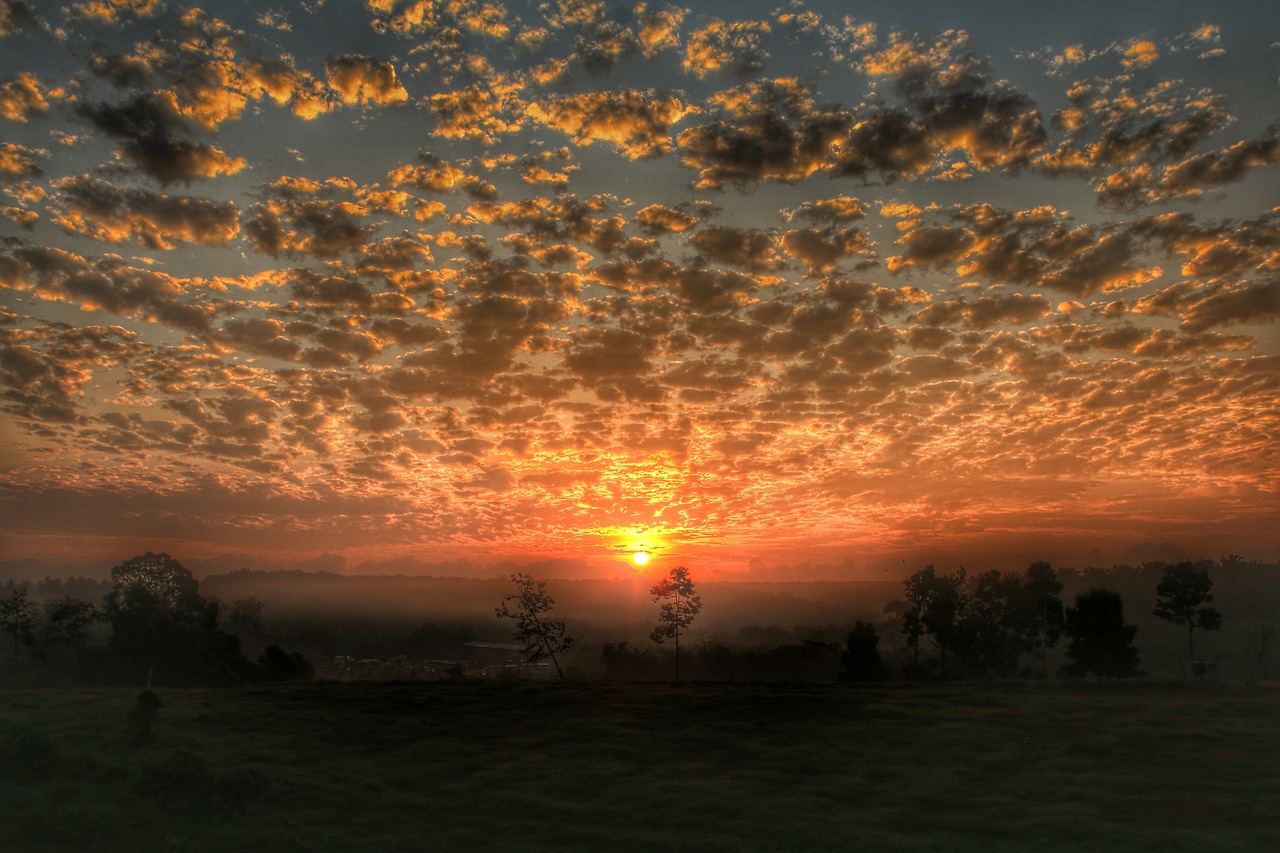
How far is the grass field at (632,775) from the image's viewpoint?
2842 centimetres

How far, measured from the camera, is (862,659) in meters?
92.9

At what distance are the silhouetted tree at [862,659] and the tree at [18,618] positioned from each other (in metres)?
93.4

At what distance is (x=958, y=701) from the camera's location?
216 feet

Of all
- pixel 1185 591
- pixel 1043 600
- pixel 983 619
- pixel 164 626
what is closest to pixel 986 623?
pixel 983 619

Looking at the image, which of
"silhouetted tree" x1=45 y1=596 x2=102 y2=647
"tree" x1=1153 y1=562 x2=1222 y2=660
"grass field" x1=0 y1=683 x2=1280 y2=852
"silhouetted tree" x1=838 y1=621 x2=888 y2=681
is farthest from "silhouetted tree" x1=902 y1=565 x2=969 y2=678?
"silhouetted tree" x1=45 y1=596 x2=102 y2=647

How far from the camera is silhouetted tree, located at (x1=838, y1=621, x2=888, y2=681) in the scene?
91.9 m

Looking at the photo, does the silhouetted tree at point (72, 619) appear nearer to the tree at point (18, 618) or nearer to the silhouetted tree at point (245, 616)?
the tree at point (18, 618)

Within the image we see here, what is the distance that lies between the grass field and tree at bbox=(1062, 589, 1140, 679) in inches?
1051

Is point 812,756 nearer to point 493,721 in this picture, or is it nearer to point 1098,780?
point 1098,780

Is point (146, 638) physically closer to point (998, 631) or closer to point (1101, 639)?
point (998, 631)

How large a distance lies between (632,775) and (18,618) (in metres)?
88.8

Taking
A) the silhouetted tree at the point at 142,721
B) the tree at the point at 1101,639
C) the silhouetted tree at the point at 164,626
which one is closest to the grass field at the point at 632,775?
the silhouetted tree at the point at 142,721

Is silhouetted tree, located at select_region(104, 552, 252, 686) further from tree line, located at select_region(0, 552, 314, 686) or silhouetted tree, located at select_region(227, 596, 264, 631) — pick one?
silhouetted tree, located at select_region(227, 596, 264, 631)

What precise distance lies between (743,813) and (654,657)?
8096 cm
